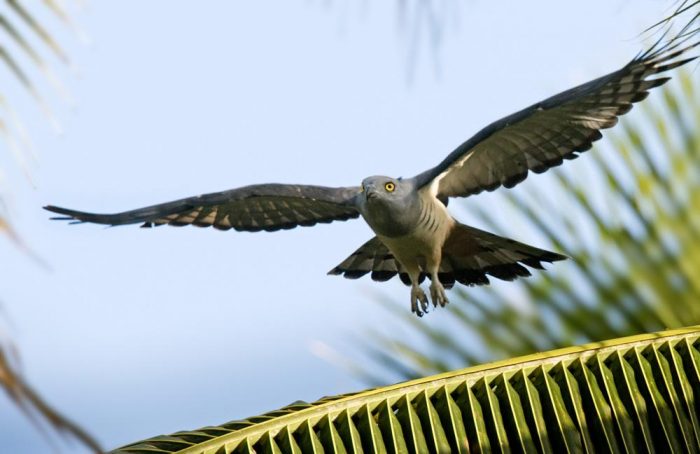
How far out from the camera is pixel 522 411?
140 inches

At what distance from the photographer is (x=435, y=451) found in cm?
340

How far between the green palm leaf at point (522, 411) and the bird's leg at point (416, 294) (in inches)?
84.8

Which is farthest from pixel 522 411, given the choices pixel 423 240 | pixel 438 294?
pixel 423 240

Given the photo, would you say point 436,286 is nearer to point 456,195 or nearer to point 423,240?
point 423,240

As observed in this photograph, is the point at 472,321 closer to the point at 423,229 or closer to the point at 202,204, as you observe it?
the point at 423,229

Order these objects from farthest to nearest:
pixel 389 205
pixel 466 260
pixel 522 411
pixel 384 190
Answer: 1. pixel 466 260
2. pixel 384 190
3. pixel 389 205
4. pixel 522 411

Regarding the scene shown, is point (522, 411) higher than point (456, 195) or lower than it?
lower

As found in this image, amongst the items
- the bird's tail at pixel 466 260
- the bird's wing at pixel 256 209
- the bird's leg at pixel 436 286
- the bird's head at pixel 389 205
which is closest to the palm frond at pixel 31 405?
the bird's tail at pixel 466 260

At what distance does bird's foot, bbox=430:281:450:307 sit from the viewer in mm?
6004

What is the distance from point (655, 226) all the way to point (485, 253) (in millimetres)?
2057

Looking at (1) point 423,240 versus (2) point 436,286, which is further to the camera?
(1) point 423,240

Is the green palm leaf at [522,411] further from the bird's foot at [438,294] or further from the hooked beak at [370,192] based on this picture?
the hooked beak at [370,192]

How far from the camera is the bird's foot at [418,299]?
5.94 m

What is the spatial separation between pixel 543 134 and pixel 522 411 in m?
3.05
